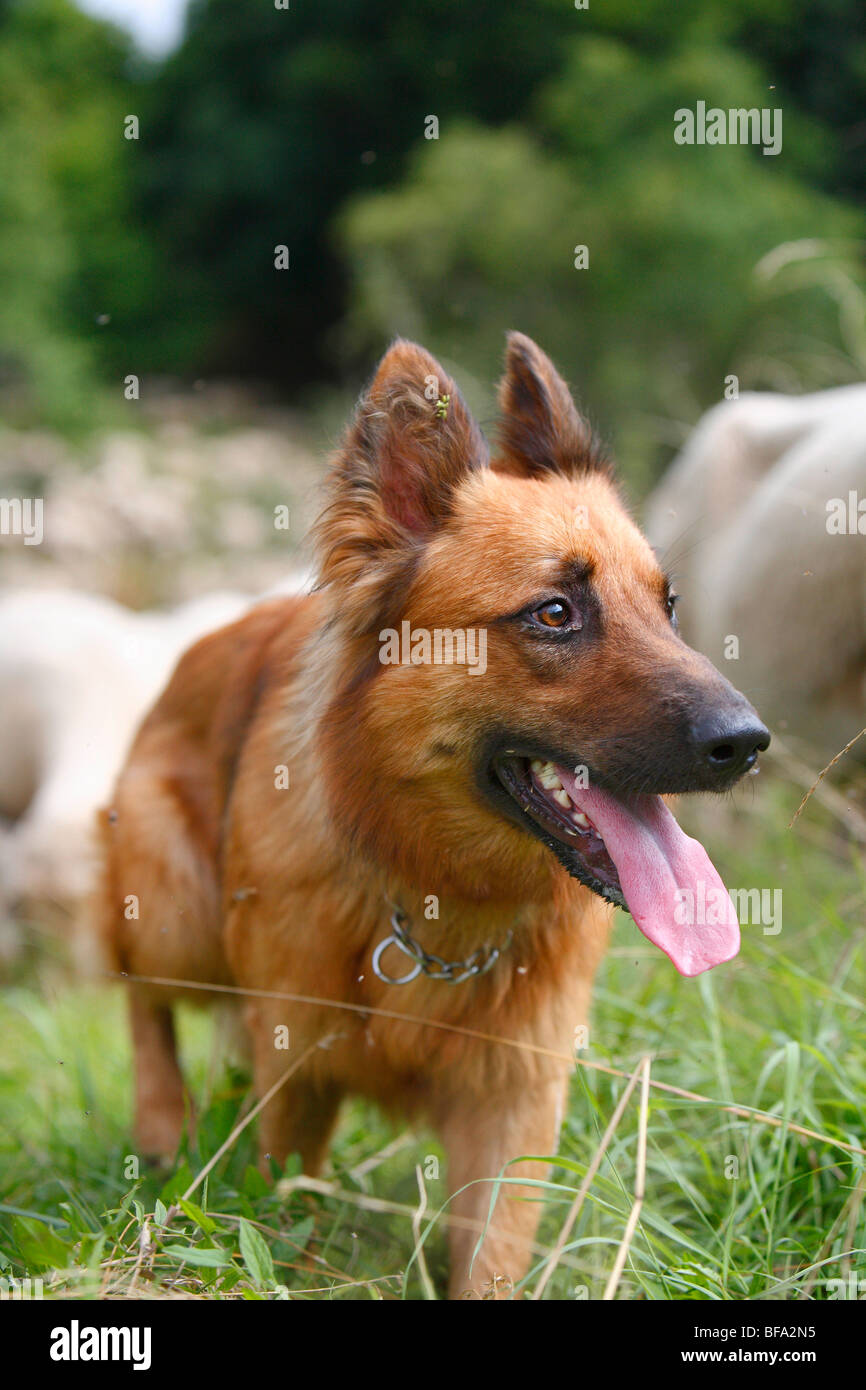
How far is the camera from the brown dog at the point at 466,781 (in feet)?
8.72

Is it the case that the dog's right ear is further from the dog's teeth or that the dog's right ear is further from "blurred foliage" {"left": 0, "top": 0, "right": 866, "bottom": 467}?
"blurred foliage" {"left": 0, "top": 0, "right": 866, "bottom": 467}

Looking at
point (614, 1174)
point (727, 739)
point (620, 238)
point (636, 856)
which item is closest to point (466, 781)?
point (636, 856)

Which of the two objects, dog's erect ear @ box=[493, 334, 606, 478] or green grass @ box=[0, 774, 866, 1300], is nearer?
green grass @ box=[0, 774, 866, 1300]

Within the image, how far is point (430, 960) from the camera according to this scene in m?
3.08

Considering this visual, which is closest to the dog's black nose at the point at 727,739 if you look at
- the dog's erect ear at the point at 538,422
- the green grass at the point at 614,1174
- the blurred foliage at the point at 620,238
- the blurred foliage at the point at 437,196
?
the green grass at the point at 614,1174

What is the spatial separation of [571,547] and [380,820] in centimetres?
80

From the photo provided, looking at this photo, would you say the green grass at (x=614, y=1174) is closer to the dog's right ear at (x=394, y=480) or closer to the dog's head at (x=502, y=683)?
the dog's head at (x=502, y=683)

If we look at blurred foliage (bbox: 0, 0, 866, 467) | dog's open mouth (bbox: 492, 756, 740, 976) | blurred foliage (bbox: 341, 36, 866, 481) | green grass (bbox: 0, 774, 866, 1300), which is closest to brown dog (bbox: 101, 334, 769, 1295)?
dog's open mouth (bbox: 492, 756, 740, 976)

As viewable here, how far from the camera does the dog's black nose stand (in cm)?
245

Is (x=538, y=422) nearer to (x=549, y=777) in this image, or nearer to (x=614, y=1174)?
(x=549, y=777)

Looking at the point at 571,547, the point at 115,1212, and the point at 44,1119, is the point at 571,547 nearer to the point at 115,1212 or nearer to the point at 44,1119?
the point at 115,1212

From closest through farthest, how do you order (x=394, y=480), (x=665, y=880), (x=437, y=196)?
(x=665, y=880)
(x=394, y=480)
(x=437, y=196)

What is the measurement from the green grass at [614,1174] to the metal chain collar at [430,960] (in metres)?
0.40

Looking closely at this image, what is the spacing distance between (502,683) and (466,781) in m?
0.26
